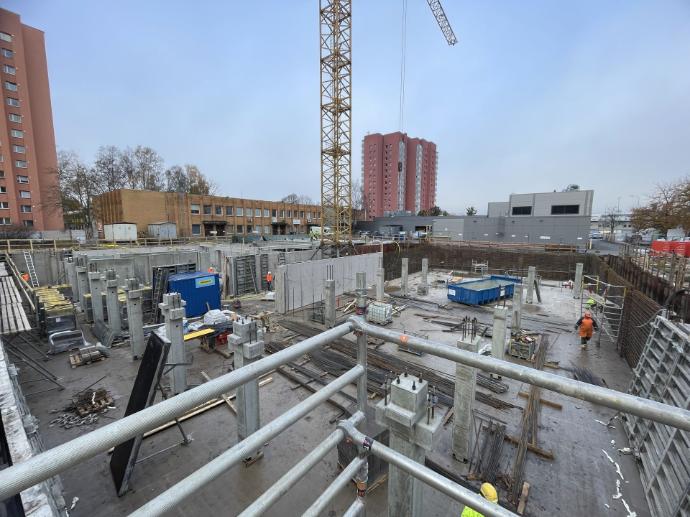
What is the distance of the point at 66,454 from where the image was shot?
89cm

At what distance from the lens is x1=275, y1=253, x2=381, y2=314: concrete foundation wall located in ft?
45.2

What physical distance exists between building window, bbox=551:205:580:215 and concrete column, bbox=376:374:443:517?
4357 centimetres

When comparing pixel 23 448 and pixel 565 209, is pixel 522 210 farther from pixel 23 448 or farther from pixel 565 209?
pixel 23 448

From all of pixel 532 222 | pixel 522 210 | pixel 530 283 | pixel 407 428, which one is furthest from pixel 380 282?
pixel 522 210

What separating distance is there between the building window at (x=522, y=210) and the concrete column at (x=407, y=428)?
44283 millimetres

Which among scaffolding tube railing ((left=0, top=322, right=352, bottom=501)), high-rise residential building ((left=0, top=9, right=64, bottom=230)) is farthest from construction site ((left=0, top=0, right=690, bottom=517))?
high-rise residential building ((left=0, top=9, right=64, bottom=230))

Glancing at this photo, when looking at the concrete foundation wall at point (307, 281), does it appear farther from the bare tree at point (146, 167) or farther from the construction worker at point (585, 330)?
the bare tree at point (146, 167)

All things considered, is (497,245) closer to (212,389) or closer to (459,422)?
(459,422)

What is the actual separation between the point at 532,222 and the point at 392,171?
65.0m

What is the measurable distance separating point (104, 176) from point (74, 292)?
34.7 metres

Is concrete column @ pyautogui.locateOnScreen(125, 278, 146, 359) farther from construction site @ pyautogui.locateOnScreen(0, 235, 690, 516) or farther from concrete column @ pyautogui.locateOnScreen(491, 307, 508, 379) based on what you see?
concrete column @ pyautogui.locateOnScreen(491, 307, 508, 379)

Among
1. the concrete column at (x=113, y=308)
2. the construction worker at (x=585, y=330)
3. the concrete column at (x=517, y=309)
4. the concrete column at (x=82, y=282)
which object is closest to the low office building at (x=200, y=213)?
the concrete column at (x=82, y=282)

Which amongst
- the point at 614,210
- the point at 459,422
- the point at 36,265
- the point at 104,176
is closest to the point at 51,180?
the point at 104,176

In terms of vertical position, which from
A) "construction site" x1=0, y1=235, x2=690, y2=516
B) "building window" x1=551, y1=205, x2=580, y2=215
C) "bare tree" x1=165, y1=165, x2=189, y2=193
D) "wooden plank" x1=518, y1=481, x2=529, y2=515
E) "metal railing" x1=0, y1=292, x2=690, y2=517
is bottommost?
"wooden plank" x1=518, y1=481, x2=529, y2=515
